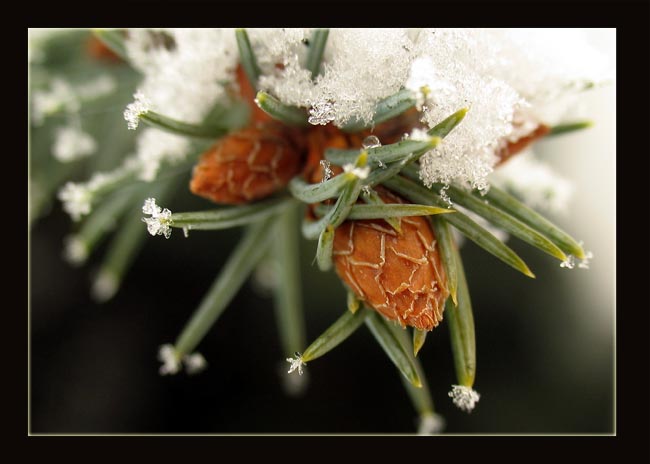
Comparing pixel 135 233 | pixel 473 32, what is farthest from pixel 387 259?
pixel 135 233

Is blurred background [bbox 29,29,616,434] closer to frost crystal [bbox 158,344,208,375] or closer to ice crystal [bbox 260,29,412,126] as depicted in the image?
frost crystal [bbox 158,344,208,375]

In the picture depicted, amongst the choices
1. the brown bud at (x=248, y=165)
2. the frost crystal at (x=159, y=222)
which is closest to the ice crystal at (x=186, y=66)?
the brown bud at (x=248, y=165)

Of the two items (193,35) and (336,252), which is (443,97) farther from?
(193,35)

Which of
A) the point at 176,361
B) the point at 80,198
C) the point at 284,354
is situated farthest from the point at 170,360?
the point at 284,354

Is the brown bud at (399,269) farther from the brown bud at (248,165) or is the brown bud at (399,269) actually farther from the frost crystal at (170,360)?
the frost crystal at (170,360)

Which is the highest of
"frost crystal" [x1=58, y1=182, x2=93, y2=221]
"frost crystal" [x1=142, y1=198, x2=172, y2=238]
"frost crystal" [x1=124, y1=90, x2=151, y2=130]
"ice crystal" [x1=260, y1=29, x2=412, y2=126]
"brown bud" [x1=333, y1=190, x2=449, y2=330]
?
"ice crystal" [x1=260, y1=29, x2=412, y2=126]

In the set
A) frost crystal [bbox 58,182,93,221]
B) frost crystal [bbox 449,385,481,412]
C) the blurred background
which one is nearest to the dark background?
the blurred background
